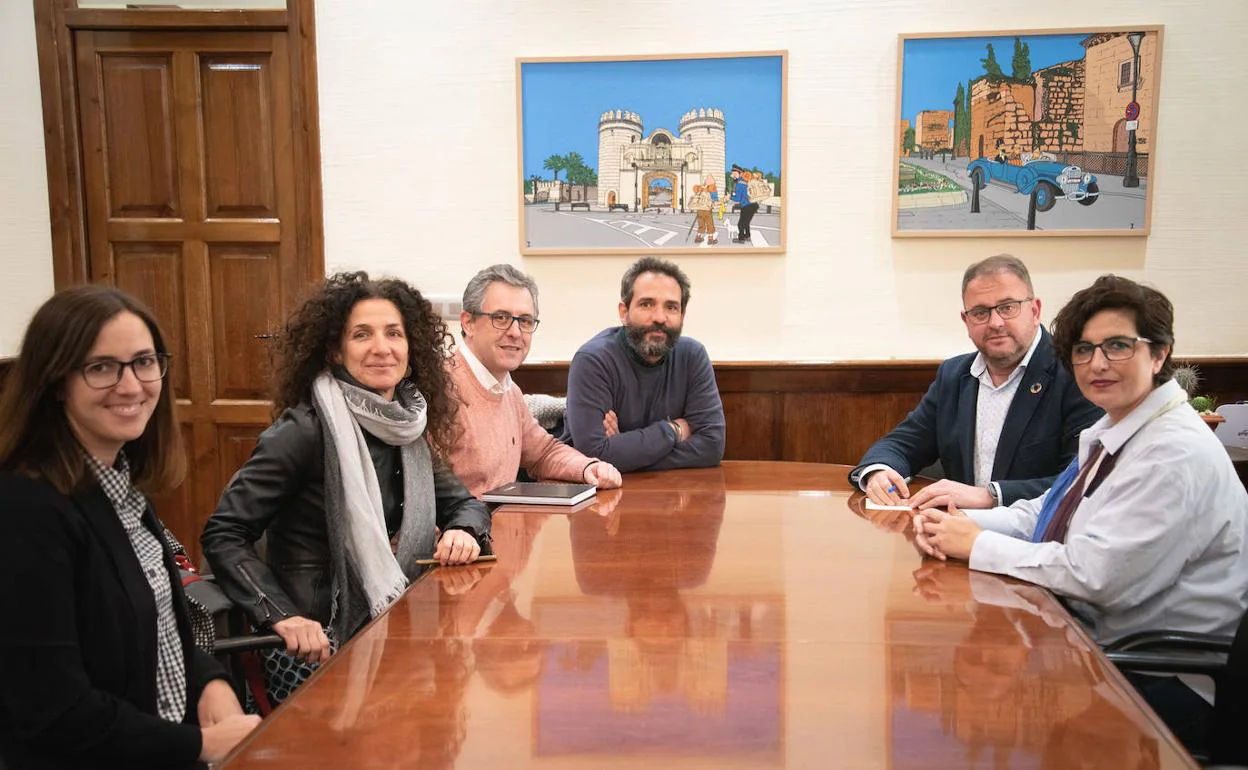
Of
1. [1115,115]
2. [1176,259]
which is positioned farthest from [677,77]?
[1176,259]

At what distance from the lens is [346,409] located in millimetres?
2039

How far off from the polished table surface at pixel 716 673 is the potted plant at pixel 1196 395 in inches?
81.9

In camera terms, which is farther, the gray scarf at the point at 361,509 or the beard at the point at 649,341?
the beard at the point at 649,341

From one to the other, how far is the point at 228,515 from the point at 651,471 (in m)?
1.46

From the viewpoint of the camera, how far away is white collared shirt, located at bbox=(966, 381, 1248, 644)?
65.9 inches

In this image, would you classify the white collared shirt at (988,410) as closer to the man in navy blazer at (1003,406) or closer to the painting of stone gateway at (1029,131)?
the man in navy blazer at (1003,406)

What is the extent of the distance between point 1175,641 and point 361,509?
1.57m

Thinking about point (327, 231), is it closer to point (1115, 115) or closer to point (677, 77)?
point (677, 77)

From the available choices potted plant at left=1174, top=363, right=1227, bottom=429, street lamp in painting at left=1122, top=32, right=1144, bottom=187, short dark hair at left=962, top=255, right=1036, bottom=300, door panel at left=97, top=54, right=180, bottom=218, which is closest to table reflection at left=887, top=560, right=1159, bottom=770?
short dark hair at left=962, top=255, right=1036, bottom=300

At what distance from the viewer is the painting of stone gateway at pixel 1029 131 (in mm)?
3764

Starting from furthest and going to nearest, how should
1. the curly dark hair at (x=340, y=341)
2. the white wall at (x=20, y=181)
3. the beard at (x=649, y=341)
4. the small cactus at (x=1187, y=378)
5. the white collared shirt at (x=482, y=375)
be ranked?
the white wall at (x=20, y=181), the small cactus at (x=1187, y=378), the beard at (x=649, y=341), the white collared shirt at (x=482, y=375), the curly dark hair at (x=340, y=341)

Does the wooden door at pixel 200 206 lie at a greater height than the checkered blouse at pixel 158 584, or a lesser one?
greater

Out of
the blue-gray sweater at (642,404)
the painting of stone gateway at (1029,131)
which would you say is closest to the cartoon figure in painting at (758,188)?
the painting of stone gateway at (1029,131)

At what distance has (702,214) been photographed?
3975mm
